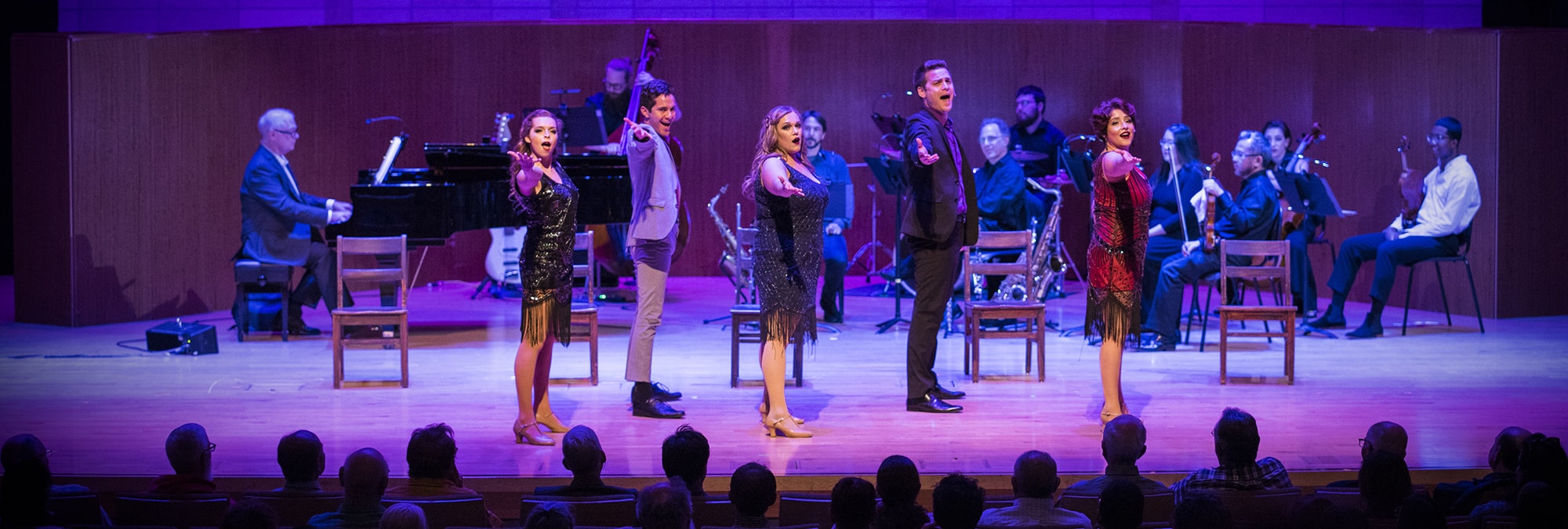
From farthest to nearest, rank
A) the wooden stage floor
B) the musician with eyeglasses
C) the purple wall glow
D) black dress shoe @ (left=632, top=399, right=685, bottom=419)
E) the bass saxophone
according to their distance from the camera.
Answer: the purple wall glow < the bass saxophone < the musician with eyeglasses < black dress shoe @ (left=632, top=399, right=685, bottom=419) < the wooden stage floor

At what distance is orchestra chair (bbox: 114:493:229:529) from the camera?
3416 mm

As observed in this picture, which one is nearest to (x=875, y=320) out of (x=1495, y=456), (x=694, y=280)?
(x=694, y=280)

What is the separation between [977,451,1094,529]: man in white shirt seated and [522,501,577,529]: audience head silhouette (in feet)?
3.03

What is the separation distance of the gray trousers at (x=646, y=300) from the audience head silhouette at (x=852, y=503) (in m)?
2.54

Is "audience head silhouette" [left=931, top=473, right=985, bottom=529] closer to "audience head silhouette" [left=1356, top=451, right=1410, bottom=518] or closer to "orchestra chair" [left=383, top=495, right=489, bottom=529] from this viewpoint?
"audience head silhouette" [left=1356, top=451, right=1410, bottom=518]

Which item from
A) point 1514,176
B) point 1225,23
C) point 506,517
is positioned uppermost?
point 1225,23

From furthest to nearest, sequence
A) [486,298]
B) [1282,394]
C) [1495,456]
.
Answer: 1. [486,298]
2. [1282,394]
3. [1495,456]

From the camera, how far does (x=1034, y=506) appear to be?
3.25 metres

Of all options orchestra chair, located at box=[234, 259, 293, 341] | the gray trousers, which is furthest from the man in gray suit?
orchestra chair, located at box=[234, 259, 293, 341]

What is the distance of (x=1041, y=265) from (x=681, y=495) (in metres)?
6.02

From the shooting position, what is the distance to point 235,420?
18.2 ft

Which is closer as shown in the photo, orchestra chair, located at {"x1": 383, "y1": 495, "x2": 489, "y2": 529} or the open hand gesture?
orchestra chair, located at {"x1": 383, "y1": 495, "x2": 489, "y2": 529}

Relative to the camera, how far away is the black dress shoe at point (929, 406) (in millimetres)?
5715

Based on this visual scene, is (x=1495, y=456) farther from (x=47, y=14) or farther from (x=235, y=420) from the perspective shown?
(x=47, y=14)
